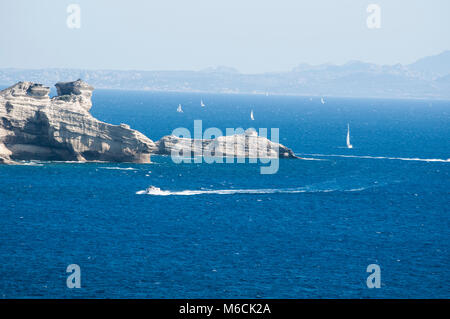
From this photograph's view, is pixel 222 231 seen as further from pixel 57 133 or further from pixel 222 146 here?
pixel 222 146

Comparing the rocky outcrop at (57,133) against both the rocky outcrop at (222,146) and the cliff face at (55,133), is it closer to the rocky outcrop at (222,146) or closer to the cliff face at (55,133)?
the cliff face at (55,133)

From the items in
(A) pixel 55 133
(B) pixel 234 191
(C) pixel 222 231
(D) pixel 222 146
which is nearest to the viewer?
(C) pixel 222 231

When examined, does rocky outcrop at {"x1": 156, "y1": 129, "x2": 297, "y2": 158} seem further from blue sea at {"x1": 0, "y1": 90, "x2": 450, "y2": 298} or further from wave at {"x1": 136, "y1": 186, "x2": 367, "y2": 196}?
wave at {"x1": 136, "y1": 186, "x2": 367, "y2": 196}

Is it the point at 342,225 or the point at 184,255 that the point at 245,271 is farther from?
the point at 342,225

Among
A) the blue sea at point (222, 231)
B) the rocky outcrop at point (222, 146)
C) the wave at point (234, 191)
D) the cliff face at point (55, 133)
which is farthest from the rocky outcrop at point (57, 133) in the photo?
the wave at point (234, 191)

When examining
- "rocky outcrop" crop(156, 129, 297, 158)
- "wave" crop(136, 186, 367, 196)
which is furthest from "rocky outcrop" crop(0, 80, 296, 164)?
"wave" crop(136, 186, 367, 196)

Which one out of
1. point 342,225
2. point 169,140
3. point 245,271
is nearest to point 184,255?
point 245,271

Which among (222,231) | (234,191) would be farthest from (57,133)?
(222,231)
